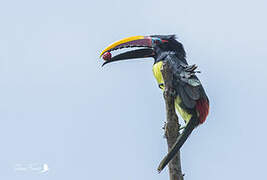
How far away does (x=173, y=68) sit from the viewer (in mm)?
9938

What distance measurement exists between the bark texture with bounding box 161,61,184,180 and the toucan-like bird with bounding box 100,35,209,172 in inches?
4.6

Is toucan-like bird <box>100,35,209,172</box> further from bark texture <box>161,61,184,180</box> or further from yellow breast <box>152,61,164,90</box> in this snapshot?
bark texture <box>161,61,184,180</box>

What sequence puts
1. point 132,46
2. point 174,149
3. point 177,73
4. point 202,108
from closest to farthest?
point 174,149, point 202,108, point 177,73, point 132,46

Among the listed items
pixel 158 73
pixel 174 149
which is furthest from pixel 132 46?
pixel 174 149

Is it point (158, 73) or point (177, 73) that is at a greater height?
point (158, 73)

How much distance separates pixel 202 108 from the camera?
9.74 meters

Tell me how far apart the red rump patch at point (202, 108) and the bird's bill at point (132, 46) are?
1546mm

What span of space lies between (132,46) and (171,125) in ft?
7.14

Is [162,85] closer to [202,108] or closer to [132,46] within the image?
[202,108]

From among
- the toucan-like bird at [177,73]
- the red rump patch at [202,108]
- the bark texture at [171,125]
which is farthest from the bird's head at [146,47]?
the bark texture at [171,125]

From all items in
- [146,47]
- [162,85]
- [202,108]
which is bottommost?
[202,108]

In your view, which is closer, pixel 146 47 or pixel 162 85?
pixel 162 85

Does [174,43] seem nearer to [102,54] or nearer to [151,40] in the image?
[151,40]

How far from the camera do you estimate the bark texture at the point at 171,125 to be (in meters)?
9.05
